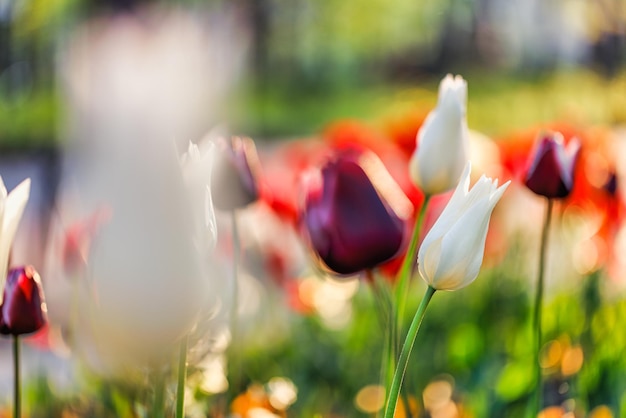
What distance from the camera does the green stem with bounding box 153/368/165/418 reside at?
56 cm

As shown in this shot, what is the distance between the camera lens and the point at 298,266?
3.19 meters

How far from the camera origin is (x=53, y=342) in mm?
1318

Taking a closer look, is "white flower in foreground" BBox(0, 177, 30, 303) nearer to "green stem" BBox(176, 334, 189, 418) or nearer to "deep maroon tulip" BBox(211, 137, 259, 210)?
"green stem" BBox(176, 334, 189, 418)

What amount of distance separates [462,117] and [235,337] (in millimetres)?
309


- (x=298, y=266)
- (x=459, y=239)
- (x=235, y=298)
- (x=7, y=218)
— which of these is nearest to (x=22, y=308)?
(x=7, y=218)

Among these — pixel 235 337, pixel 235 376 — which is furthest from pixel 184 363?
pixel 235 376

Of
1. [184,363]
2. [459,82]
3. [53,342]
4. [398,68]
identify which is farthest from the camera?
[398,68]

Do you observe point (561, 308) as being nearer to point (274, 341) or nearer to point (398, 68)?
point (274, 341)

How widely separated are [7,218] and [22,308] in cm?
11

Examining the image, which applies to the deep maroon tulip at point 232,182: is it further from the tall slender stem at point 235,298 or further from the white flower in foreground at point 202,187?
the white flower in foreground at point 202,187

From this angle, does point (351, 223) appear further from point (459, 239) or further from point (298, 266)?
point (298, 266)

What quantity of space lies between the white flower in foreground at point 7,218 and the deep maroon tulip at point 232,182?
323 mm

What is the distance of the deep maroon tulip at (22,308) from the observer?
2.31 feet

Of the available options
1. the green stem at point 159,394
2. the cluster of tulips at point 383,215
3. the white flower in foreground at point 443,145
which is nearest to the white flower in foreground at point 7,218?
the cluster of tulips at point 383,215
